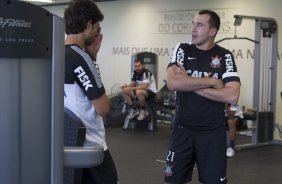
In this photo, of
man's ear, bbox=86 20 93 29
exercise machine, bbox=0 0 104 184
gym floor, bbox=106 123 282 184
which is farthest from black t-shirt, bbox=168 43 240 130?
gym floor, bbox=106 123 282 184

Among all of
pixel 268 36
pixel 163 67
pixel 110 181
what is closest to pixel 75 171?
pixel 110 181

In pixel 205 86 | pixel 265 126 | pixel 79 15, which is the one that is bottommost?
pixel 265 126

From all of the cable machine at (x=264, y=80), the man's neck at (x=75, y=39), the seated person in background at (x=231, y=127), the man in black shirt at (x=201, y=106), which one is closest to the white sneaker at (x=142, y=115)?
the cable machine at (x=264, y=80)

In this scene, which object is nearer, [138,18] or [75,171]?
[75,171]

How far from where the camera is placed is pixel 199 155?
2.71m

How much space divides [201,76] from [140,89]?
5237 millimetres

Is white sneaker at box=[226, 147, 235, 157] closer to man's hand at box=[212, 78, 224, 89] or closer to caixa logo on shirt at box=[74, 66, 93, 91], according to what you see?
man's hand at box=[212, 78, 224, 89]

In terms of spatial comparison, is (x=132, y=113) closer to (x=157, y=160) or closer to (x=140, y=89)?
(x=140, y=89)

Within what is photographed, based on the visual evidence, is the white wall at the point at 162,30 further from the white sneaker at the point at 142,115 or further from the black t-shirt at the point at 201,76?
the black t-shirt at the point at 201,76

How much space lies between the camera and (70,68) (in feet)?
5.74

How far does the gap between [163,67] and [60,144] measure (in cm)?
834

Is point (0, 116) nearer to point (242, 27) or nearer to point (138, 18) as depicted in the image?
point (242, 27)

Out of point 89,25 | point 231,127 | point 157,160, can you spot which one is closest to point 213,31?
point 89,25

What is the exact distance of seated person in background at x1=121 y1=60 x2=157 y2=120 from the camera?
26.2ft
